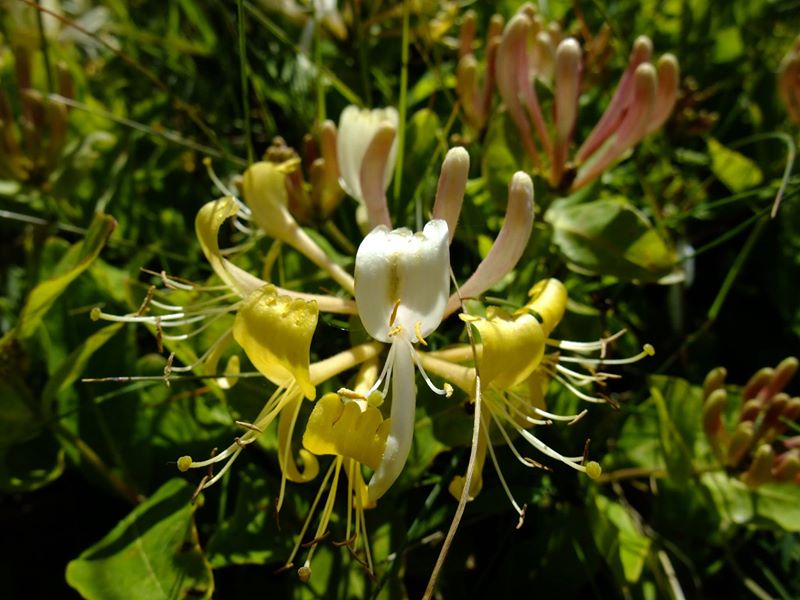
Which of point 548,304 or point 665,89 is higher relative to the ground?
point 665,89

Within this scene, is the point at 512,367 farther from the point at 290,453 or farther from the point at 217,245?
the point at 217,245

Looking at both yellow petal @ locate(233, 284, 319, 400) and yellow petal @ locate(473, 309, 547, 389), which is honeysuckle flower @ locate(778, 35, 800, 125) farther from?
yellow petal @ locate(233, 284, 319, 400)

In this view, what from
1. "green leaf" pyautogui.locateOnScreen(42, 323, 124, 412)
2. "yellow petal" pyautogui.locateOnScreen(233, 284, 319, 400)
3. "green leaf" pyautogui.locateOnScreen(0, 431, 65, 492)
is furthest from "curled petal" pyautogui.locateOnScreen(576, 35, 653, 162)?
"green leaf" pyautogui.locateOnScreen(0, 431, 65, 492)

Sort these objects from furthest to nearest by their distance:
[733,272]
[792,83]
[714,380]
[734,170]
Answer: [734,170]
[792,83]
[733,272]
[714,380]

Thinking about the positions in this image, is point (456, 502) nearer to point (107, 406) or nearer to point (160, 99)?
point (107, 406)

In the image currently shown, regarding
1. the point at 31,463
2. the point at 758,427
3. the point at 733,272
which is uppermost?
the point at 733,272

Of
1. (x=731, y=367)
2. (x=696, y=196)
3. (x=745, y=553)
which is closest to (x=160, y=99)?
(x=696, y=196)

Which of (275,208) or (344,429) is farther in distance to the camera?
(275,208)

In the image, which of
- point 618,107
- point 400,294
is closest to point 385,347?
point 400,294
